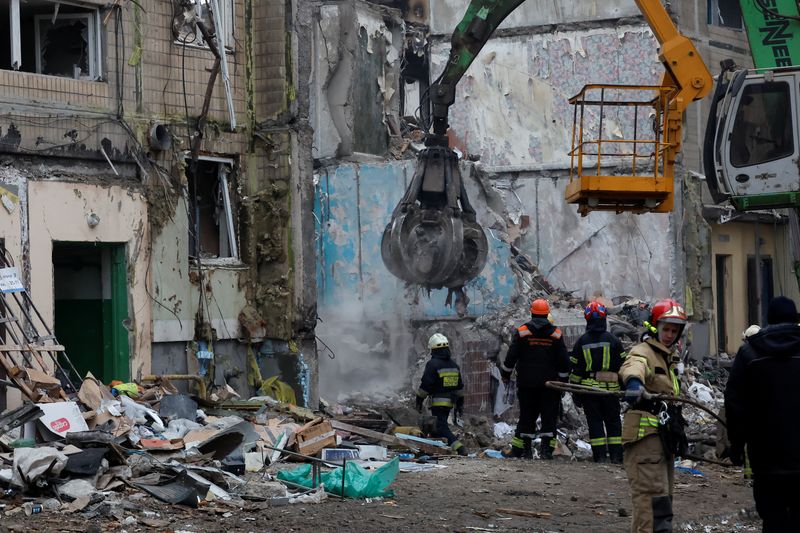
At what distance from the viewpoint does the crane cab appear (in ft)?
38.8

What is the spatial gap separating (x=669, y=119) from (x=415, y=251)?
266 inches

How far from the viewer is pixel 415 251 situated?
2027cm

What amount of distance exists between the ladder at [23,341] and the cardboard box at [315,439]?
2.38 meters

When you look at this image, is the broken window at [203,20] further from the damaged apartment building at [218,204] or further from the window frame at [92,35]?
the window frame at [92,35]

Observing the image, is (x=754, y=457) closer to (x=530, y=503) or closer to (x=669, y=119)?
(x=530, y=503)

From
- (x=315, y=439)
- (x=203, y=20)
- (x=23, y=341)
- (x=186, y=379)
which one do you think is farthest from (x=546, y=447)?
(x=203, y=20)

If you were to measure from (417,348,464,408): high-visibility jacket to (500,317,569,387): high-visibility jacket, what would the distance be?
0.72 metres

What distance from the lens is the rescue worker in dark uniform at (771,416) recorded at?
711 centimetres

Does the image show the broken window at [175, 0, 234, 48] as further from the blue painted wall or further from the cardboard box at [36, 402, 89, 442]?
the blue painted wall

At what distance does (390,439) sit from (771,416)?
7.61 metres

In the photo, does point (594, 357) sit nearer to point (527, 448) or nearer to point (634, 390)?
point (527, 448)

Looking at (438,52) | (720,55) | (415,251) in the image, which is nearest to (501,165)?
(438,52)

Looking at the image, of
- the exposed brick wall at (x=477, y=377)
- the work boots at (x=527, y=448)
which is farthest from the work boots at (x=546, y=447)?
the exposed brick wall at (x=477, y=377)

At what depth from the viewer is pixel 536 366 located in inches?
575
